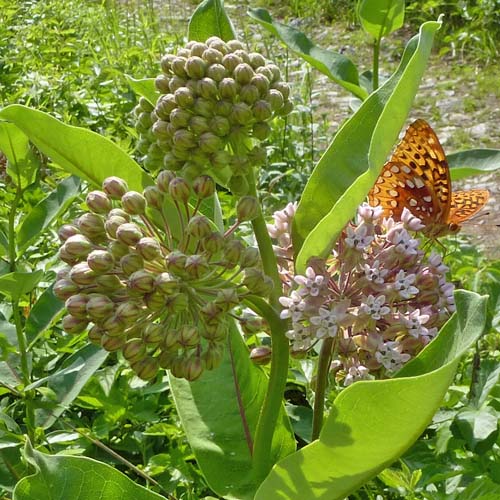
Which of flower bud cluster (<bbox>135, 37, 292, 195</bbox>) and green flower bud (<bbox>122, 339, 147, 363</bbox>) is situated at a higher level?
flower bud cluster (<bbox>135, 37, 292, 195</bbox>)

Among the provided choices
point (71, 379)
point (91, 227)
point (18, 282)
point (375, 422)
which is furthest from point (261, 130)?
point (71, 379)

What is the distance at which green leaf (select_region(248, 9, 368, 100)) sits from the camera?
1744 mm

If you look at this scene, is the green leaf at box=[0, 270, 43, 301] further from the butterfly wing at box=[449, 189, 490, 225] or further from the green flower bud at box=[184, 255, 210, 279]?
the butterfly wing at box=[449, 189, 490, 225]

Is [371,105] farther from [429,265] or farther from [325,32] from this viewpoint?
[325,32]

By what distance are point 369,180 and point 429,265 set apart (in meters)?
0.25

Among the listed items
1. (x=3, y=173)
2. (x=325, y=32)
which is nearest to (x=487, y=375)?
(x=3, y=173)

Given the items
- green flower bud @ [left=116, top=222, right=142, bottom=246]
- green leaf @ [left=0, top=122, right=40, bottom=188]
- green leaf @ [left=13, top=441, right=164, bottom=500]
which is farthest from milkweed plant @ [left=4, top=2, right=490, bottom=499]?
green leaf @ [left=0, top=122, right=40, bottom=188]

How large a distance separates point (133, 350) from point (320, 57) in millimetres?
1039

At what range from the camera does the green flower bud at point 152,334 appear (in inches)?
37.4

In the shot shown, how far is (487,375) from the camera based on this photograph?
1.43m

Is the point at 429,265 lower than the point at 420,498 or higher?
higher

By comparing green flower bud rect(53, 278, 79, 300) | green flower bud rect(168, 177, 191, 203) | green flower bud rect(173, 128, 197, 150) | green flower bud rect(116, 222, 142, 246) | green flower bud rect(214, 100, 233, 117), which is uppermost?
green flower bud rect(214, 100, 233, 117)

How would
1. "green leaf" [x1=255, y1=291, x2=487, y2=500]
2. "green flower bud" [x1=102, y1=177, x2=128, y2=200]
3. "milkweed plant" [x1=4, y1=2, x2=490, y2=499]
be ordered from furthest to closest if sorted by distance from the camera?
1. "green flower bud" [x1=102, y1=177, x2=128, y2=200]
2. "milkweed plant" [x1=4, y1=2, x2=490, y2=499]
3. "green leaf" [x1=255, y1=291, x2=487, y2=500]

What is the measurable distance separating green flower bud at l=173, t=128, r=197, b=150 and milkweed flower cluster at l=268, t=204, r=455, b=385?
208 millimetres
